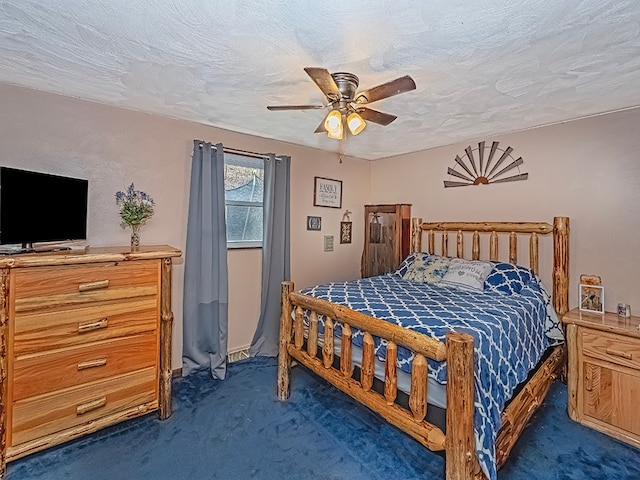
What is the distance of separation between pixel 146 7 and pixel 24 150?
1558 mm

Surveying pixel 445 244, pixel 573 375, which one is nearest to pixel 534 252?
pixel 445 244

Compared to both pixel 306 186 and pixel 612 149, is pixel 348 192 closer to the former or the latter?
pixel 306 186

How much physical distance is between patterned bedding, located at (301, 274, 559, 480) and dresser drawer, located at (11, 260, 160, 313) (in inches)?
47.6

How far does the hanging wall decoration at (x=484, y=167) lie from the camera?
320 cm

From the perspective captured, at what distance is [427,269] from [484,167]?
3.98 ft

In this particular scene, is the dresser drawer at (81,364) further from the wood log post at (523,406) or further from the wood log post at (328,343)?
the wood log post at (523,406)

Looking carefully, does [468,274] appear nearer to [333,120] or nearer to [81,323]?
[333,120]

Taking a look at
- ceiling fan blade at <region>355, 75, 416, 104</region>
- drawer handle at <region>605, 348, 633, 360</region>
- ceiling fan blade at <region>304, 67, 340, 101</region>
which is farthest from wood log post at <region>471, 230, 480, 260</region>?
ceiling fan blade at <region>304, 67, 340, 101</region>

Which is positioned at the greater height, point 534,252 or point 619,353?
point 534,252

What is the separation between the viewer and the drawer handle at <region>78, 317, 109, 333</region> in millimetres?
1986

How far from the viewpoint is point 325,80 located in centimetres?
164

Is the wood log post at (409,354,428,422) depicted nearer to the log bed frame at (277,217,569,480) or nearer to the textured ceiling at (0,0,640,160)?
the log bed frame at (277,217,569,480)

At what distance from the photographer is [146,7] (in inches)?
54.3

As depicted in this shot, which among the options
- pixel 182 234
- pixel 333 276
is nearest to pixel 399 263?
pixel 333 276
